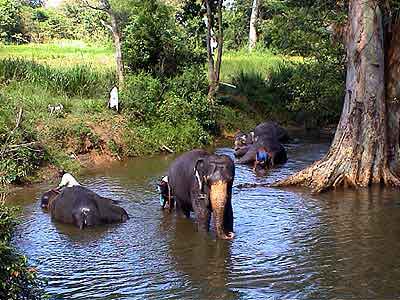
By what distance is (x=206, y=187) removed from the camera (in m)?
10.8

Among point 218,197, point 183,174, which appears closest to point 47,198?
point 183,174

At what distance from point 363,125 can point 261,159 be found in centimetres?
348

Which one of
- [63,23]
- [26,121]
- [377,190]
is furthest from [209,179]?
[63,23]

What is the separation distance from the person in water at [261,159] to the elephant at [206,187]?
6.00 meters

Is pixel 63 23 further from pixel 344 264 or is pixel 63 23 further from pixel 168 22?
pixel 344 264

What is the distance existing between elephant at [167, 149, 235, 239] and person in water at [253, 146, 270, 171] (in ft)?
19.7

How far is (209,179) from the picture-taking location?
10578mm

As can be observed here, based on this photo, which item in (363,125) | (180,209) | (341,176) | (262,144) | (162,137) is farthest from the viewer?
(162,137)

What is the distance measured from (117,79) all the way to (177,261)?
49.0ft

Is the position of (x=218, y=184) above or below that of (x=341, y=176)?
above

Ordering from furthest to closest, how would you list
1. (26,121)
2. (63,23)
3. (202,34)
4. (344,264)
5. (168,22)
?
(63,23) < (202,34) < (168,22) < (26,121) < (344,264)

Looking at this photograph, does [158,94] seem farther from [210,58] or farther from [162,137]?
[210,58]

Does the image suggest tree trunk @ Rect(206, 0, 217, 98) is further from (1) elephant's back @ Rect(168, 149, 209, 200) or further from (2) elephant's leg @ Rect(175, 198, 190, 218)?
(1) elephant's back @ Rect(168, 149, 209, 200)

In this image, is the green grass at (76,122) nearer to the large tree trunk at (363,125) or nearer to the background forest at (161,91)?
the background forest at (161,91)
